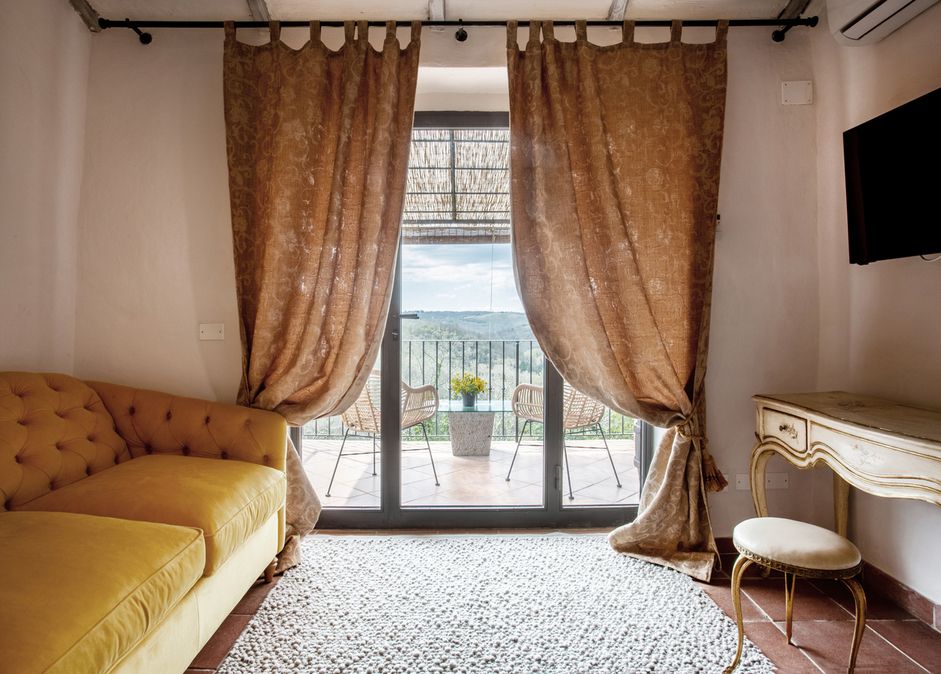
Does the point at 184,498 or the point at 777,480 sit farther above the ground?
the point at 184,498

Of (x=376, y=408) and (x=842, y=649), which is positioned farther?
(x=376, y=408)

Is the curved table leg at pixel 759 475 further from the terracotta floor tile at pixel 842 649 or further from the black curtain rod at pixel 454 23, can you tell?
the black curtain rod at pixel 454 23

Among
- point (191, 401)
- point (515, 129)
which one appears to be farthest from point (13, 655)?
point (515, 129)

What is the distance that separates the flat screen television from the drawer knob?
762 mm

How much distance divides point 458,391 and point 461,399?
64 mm

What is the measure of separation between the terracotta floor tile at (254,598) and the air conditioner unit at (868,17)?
3504 mm

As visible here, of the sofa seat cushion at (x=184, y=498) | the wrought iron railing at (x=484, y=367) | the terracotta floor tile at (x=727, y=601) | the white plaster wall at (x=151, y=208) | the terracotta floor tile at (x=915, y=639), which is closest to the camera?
the sofa seat cushion at (x=184, y=498)

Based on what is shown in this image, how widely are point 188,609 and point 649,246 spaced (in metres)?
2.32

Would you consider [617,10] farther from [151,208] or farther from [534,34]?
[151,208]

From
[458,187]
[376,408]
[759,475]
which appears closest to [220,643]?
[376,408]

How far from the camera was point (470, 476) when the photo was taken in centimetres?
333

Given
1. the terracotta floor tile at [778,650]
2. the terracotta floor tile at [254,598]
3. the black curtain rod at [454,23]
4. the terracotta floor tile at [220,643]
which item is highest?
the black curtain rod at [454,23]

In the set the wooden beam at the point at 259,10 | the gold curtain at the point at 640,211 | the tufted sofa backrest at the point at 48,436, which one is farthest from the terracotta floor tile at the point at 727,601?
the wooden beam at the point at 259,10

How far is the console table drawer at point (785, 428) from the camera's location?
1.90m
